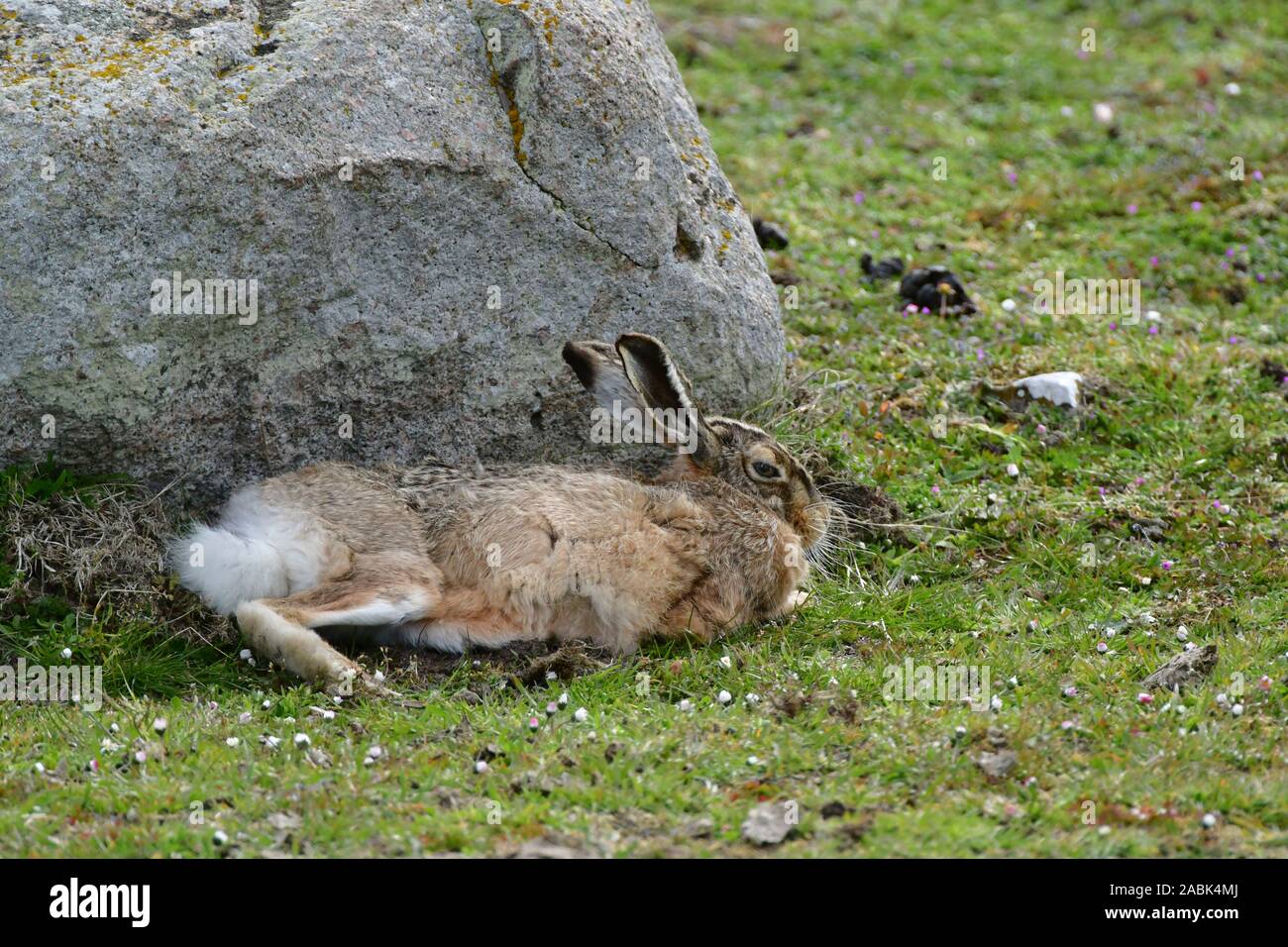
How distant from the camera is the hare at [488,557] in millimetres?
6617

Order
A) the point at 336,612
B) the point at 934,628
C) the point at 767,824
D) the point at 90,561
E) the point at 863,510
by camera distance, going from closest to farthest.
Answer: the point at 767,824 < the point at 336,612 < the point at 90,561 < the point at 934,628 < the point at 863,510

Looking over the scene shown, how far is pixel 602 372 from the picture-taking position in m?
7.29

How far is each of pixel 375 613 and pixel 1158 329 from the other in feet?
18.9

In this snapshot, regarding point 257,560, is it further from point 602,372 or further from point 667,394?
point 667,394

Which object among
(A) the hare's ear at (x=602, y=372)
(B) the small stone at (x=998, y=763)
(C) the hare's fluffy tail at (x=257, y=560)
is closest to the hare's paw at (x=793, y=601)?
(A) the hare's ear at (x=602, y=372)

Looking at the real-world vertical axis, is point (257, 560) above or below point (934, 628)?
above

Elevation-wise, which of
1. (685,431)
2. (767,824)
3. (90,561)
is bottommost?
(767,824)

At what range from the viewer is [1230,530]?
7.73 m

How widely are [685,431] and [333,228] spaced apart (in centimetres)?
193

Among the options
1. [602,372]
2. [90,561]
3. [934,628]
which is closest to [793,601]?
[934,628]

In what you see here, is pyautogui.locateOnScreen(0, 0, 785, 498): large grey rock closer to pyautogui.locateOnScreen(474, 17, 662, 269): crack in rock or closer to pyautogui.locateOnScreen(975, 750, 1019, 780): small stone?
pyautogui.locateOnScreen(474, 17, 662, 269): crack in rock

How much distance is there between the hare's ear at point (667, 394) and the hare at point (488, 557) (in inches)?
0.4

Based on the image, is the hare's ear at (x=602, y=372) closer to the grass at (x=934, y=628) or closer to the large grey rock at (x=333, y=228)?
the large grey rock at (x=333, y=228)

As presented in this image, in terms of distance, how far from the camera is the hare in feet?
21.7
